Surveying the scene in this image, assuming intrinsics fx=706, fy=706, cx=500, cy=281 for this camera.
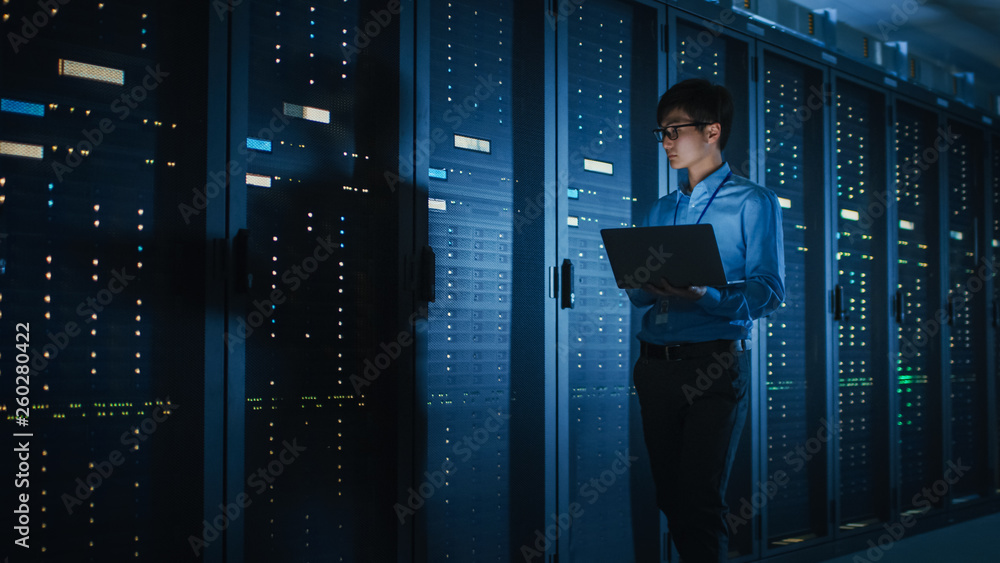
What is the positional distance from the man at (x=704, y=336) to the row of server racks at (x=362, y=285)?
557 mm

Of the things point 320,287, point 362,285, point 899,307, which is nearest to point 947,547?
point 899,307

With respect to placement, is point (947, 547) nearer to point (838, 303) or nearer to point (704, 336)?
point (838, 303)

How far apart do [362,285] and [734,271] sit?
1032mm

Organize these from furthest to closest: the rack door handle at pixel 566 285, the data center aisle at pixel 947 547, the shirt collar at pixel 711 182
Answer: the data center aisle at pixel 947 547 → the rack door handle at pixel 566 285 → the shirt collar at pixel 711 182

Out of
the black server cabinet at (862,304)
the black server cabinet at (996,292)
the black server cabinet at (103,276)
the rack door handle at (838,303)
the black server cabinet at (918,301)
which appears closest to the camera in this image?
the black server cabinet at (103,276)

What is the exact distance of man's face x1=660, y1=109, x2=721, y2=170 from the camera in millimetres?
1893

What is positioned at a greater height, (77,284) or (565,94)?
(565,94)

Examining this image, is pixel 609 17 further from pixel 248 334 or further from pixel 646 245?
pixel 248 334

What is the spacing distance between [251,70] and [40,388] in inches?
36.6

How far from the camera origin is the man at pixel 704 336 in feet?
5.75

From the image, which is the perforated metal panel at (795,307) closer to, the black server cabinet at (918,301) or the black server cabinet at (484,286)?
the black server cabinet at (918,301)

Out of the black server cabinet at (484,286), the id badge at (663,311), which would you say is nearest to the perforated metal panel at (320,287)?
the black server cabinet at (484,286)

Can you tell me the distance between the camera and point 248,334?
1.81 m

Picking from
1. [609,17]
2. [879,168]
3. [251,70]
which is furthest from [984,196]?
[251,70]
